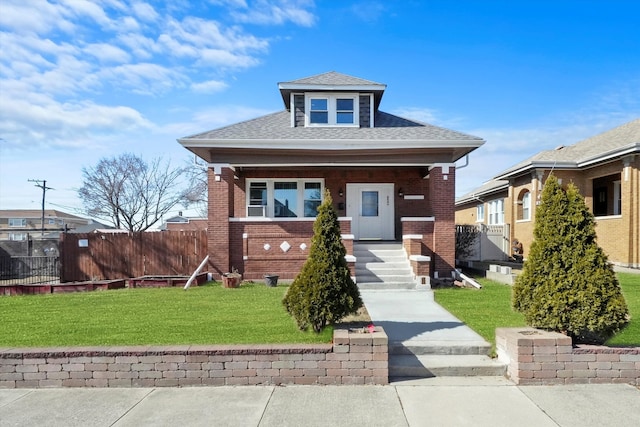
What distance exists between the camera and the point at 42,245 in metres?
23.1

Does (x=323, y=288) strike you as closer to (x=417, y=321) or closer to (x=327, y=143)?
(x=417, y=321)

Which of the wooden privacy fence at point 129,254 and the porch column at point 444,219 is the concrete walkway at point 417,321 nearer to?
the porch column at point 444,219

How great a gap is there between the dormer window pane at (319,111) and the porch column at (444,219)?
4.50 meters

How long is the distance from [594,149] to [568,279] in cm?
1541

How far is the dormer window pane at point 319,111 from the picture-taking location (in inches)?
589

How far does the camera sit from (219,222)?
1286 cm

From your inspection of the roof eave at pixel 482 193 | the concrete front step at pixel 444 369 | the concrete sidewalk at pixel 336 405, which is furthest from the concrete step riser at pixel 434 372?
the roof eave at pixel 482 193

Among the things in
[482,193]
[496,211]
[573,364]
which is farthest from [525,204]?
[573,364]

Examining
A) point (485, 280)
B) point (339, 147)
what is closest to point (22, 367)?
point (339, 147)

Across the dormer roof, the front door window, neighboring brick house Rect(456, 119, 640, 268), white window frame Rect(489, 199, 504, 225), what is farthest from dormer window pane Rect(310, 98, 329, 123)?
white window frame Rect(489, 199, 504, 225)

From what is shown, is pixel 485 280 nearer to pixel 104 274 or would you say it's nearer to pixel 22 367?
pixel 22 367

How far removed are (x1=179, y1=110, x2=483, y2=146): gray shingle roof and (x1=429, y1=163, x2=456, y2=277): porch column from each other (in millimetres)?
1156

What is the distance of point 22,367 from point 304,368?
11.1 ft

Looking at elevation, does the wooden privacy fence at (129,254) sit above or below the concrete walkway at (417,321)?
above
